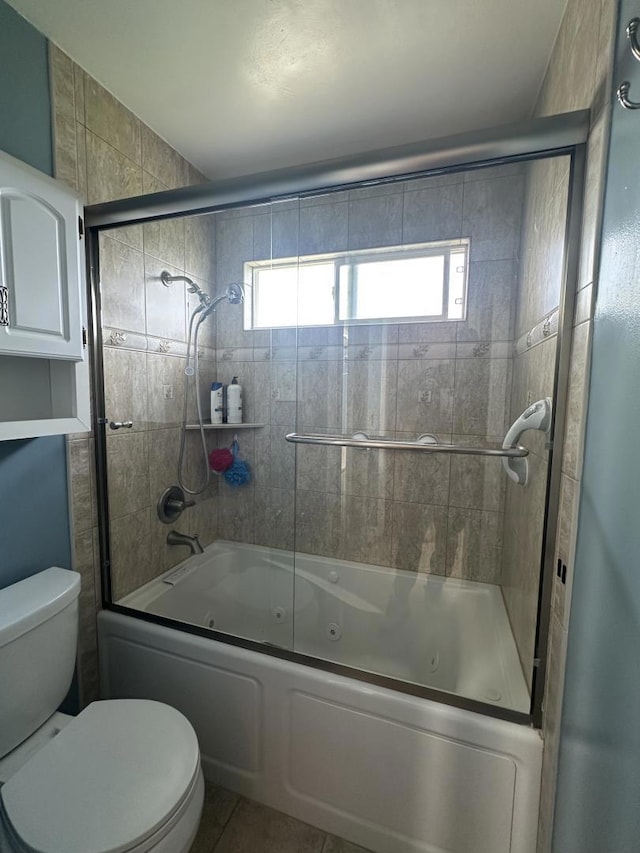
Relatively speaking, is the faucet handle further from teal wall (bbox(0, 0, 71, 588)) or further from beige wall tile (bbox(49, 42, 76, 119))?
beige wall tile (bbox(49, 42, 76, 119))

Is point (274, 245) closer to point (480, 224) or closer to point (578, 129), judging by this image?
point (480, 224)

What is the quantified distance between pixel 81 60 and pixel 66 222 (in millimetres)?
718

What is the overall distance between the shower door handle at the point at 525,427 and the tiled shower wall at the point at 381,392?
0.26 metres

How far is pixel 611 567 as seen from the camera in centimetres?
67

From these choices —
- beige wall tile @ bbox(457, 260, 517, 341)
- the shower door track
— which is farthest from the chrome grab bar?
beige wall tile @ bbox(457, 260, 517, 341)

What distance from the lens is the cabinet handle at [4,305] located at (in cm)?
96

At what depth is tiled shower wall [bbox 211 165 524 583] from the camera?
1611 millimetres

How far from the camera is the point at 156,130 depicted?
5.44 ft

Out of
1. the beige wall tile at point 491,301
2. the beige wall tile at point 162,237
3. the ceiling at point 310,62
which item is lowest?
the beige wall tile at point 491,301

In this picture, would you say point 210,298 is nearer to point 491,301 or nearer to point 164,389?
point 164,389

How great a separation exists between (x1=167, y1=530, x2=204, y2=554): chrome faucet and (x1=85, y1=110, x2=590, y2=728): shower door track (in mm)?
619

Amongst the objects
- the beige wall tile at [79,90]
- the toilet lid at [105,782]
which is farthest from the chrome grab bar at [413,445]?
the beige wall tile at [79,90]

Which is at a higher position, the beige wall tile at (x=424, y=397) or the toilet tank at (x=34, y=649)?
the beige wall tile at (x=424, y=397)

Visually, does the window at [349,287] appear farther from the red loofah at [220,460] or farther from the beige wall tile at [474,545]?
the beige wall tile at [474,545]
